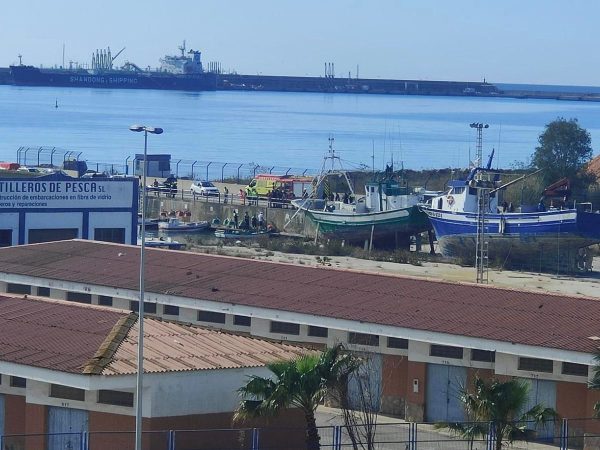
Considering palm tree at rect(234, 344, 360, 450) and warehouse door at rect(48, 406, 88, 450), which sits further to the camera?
warehouse door at rect(48, 406, 88, 450)

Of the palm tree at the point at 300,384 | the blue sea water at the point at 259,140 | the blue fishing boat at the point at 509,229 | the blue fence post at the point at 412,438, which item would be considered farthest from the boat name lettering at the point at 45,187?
the blue sea water at the point at 259,140

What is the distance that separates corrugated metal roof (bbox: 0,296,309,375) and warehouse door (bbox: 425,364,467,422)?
234cm

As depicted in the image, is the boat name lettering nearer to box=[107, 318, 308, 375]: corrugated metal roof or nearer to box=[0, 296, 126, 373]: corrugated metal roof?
box=[0, 296, 126, 373]: corrugated metal roof

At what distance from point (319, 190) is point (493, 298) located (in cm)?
3582

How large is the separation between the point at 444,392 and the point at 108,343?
20.9 ft

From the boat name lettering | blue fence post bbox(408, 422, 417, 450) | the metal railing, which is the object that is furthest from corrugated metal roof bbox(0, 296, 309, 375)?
the boat name lettering

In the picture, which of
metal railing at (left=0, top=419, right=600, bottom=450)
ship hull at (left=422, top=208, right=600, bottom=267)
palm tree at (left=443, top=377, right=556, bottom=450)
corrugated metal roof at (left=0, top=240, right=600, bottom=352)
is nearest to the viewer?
palm tree at (left=443, top=377, right=556, bottom=450)

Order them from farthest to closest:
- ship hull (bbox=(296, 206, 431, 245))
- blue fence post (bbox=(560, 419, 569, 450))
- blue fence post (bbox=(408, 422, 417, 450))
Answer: ship hull (bbox=(296, 206, 431, 245))
blue fence post (bbox=(560, 419, 569, 450))
blue fence post (bbox=(408, 422, 417, 450))

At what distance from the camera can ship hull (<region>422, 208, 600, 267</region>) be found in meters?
46.1

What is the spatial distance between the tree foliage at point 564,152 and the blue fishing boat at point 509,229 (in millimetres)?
16242

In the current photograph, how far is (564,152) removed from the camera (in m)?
67.6

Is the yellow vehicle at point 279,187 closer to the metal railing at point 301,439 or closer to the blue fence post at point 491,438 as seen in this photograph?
the metal railing at point 301,439

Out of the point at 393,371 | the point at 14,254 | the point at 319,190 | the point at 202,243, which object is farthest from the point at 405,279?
the point at 319,190

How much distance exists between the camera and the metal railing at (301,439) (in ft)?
64.8
